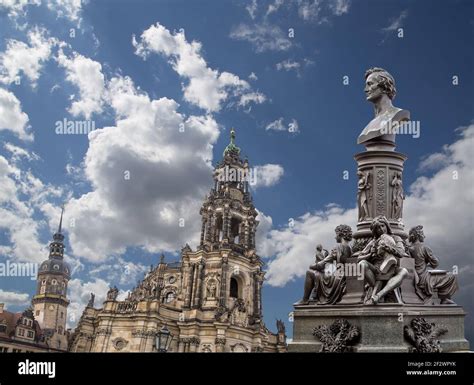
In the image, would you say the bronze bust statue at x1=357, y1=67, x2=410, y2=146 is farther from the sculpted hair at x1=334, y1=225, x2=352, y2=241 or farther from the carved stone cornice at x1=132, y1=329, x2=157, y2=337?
the carved stone cornice at x1=132, y1=329, x2=157, y2=337

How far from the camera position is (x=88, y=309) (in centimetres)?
4856

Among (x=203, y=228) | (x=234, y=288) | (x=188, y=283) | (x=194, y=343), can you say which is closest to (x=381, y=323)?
(x=194, y=343)

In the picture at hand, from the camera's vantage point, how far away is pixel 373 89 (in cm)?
1183

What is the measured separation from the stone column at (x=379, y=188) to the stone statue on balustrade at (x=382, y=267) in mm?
977

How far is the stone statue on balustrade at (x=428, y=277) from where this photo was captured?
9.64m

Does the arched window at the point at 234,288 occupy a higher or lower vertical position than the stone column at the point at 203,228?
lower

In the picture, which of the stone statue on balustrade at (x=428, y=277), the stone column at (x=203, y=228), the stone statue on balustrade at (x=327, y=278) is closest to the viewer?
the stone statue on balustrade at (x=428, y=277)

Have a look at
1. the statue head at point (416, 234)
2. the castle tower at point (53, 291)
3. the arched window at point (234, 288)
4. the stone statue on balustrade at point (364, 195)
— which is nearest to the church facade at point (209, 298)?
the arched window at point (234, 288)

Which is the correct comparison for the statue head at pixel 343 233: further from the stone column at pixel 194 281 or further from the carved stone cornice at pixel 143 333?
the stone column at pixel 194 281

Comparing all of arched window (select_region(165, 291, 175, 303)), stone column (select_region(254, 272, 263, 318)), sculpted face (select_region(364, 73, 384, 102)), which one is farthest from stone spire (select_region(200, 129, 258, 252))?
sculpted face (select_region(364, 73, 384, 102))

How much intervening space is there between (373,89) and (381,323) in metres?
5.40
